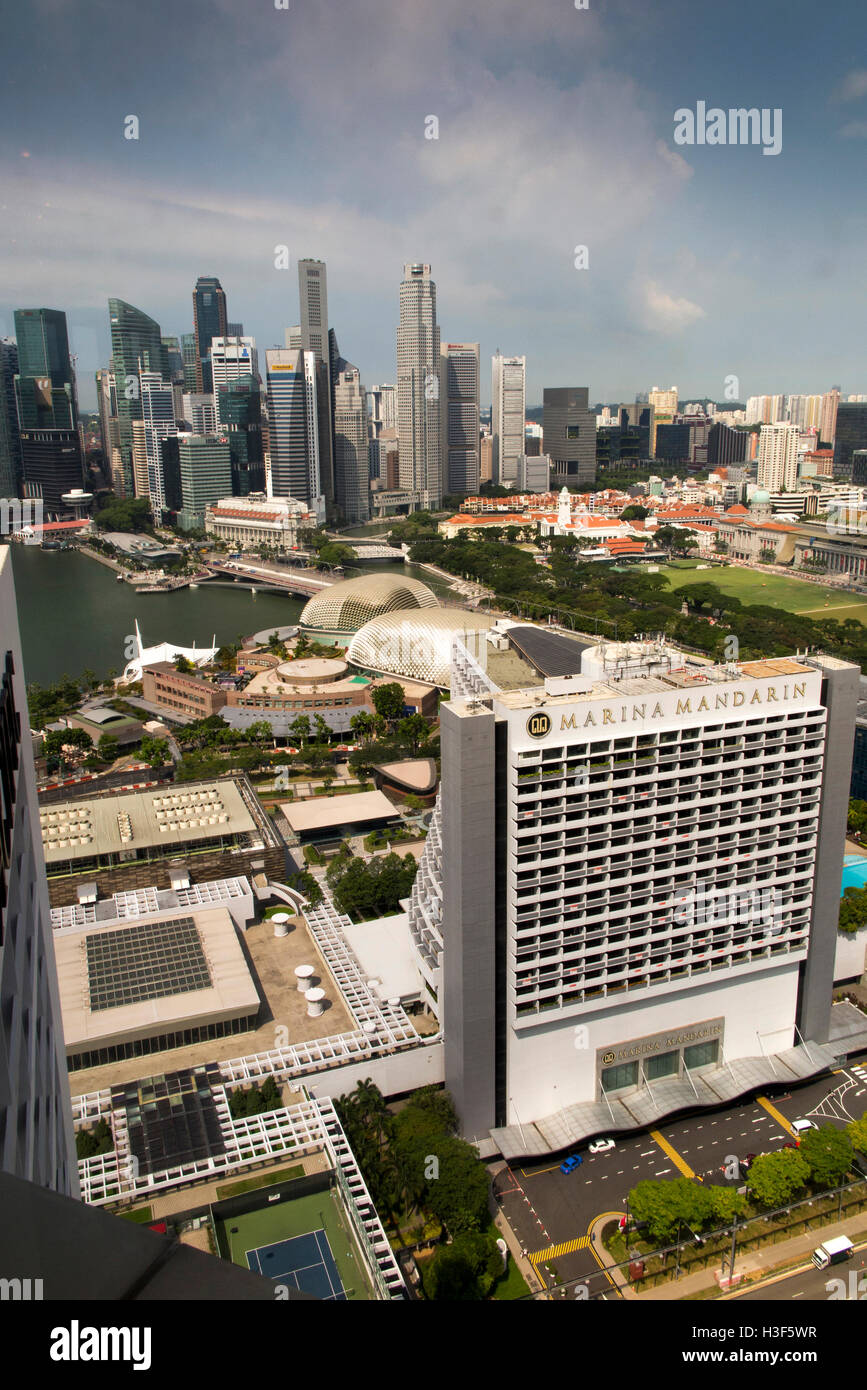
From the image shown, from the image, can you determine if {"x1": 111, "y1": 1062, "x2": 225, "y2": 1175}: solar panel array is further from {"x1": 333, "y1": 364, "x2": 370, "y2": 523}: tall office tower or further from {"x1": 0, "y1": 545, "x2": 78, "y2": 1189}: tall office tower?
{"x1": 333, "y1": 364, "x2": 370, "y2": 523}: tall office tower

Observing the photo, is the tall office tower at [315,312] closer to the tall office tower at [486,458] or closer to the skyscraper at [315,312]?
the skyscraper at [315,312]

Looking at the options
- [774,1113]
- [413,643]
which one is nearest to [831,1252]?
[774,1113]

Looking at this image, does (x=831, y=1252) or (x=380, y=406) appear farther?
(x=380, y=406)

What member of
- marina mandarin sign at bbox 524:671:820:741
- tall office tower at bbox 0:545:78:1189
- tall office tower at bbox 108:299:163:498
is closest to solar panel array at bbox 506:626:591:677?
marina mandarin sign at bbox 524:671:820:741

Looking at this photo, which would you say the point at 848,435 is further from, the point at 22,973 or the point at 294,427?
the point at 22,973
